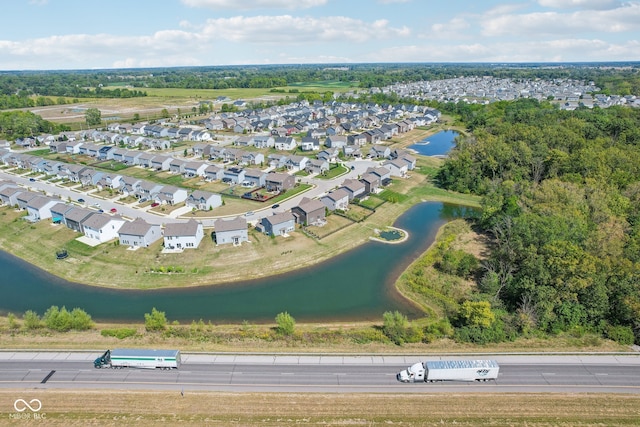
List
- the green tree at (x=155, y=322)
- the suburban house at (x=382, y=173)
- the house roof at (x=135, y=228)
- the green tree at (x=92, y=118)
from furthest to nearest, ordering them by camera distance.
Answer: the green tree at (x=92, y=118)
the suburban house at (x=382, y=173)
the house roof at (x=135, y=228)
the green tree at (x=155, y=322)

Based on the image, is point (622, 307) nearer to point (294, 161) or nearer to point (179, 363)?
point (179, 363)

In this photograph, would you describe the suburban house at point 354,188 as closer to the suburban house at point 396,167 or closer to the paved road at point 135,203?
the paved road at point 135,203

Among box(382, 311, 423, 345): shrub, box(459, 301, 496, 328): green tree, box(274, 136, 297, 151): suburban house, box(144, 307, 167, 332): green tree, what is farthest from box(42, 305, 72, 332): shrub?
box(274, 136, 297, 151): suburban house

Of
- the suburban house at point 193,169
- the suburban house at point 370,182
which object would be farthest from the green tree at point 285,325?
the suburban house at point 193,169

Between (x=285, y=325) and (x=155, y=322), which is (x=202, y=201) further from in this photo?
(x=285, y=325)

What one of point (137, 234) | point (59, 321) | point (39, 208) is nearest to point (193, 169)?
point (39, 208)
